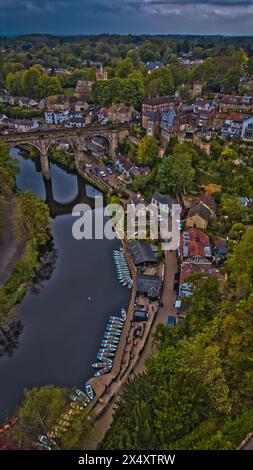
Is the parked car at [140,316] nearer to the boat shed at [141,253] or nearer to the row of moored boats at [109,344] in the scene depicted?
the row of moored boats at [109,344]

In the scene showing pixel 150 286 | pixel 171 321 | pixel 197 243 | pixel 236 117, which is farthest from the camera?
pixel 236 117

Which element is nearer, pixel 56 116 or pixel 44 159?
pixel 44 159

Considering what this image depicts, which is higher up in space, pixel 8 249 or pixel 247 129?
pixel 247 129

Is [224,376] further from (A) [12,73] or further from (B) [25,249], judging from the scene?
(A) [12,73]

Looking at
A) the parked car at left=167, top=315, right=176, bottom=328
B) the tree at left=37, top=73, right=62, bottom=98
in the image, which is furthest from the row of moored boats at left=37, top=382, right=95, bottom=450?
the tree at left=37, top=73, right=62, bottom=98

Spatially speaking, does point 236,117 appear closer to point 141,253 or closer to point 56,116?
point 141,253

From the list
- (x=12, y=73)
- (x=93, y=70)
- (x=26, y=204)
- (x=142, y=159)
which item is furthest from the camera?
(x=12, y=73)

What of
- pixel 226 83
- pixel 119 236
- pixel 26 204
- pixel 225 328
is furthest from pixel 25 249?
pixel 226 83

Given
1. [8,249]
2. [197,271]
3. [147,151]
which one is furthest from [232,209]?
[8,249]
